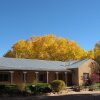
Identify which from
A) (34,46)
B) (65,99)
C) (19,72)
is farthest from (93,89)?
(34,46)

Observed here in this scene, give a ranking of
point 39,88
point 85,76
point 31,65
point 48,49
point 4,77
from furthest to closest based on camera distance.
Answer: point 48,49 → point 85,76 → point 31,65 → point 4,77 → point 39,88

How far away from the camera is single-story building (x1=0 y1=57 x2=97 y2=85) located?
147 ft

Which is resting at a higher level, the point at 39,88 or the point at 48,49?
the point at 48,49

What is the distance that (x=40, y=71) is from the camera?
157 ft

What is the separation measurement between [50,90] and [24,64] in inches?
420

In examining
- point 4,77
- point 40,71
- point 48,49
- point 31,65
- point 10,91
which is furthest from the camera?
point 48,49

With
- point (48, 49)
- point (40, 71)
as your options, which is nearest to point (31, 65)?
point (40, 71)

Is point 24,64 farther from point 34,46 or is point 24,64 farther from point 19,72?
point 34,46

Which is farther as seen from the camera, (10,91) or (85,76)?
(85,76)

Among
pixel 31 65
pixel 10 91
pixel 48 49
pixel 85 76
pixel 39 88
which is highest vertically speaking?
Answer: pixel 48 49

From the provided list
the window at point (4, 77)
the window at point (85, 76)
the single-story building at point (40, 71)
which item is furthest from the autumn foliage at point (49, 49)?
the window at point (4, 77)

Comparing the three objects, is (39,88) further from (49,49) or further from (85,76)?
(49,49)

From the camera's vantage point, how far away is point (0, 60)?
46500 millimetres

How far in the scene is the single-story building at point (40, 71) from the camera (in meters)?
44.9
